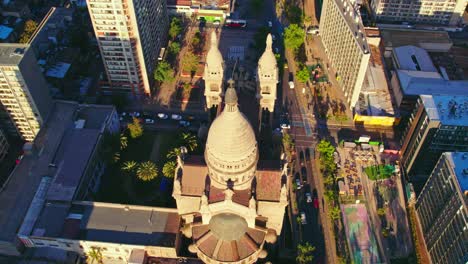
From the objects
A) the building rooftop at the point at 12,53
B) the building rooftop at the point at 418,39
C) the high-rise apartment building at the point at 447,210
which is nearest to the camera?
the high-rise apartment building at the point at 447,210

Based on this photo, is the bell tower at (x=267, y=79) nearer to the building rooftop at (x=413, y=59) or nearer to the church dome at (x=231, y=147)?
the church dome at (x=231, y=147)

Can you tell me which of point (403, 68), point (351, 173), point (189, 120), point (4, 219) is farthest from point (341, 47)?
point (4, 219)

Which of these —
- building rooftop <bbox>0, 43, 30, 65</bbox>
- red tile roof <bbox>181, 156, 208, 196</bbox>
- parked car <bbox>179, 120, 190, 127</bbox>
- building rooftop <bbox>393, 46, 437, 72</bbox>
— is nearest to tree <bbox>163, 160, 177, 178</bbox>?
parked car <bbox>179, 120, 190, 127</bbox>

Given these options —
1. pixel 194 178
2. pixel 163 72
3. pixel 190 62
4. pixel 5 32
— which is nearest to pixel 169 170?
pixel 194 178

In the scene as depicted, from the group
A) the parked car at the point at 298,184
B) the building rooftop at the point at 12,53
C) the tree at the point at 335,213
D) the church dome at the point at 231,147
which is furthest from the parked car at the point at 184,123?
the tree at the point at 335,213

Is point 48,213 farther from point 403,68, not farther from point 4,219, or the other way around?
point 403,68

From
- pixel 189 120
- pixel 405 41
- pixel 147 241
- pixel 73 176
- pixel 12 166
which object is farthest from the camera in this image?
pixel 405 41
